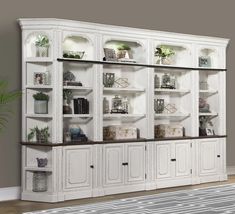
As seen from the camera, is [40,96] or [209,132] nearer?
[40,96]

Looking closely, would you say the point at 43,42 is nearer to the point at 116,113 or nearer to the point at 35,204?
the point at 116,113

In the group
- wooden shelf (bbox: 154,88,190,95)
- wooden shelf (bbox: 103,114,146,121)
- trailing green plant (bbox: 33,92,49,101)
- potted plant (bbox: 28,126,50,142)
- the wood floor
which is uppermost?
wooden shelf (bbox: 154,88,190,95)

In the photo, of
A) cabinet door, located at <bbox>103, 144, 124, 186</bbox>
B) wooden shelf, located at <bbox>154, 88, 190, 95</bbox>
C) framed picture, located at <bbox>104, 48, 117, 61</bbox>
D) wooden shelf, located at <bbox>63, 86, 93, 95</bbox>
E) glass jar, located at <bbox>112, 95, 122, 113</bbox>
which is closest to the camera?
wooden shelf, located at <bbox>63, 86, 93, 95</bbox>

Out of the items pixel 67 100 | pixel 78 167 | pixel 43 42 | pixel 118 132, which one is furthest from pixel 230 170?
pixel 43 42

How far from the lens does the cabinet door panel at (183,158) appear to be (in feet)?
27.6

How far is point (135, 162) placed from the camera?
7918mm

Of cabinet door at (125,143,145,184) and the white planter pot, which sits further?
cabinet door at (125,143,145,184)

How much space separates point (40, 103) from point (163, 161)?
7.11 ft

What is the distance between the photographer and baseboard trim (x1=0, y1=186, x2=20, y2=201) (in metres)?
7.12

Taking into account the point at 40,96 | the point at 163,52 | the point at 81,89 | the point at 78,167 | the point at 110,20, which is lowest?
the point at 78,167

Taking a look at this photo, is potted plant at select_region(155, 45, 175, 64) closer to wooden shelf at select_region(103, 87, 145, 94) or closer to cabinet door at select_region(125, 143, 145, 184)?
wooden shelf at select_region(103, 87, 145, 94)

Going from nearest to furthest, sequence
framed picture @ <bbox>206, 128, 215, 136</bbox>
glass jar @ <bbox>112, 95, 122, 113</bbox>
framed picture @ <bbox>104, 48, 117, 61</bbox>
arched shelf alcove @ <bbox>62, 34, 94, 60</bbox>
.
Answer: arched shelf alcove @ <bbox>62, 34, 94, 60</bbox> < framed picture @ <bbox>104, 48, 117, 61</bbox> < glass jar @ <bbox>112, 95, 122, 113</bbox> < framed picture @ <bbox>206, 128, 215, 136</bbox>

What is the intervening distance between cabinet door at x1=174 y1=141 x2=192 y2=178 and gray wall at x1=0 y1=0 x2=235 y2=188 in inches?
50.8

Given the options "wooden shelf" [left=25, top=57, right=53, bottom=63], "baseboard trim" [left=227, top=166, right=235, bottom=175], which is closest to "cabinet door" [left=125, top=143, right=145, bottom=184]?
"wooden shelf" [left=25, top=57, right=53, bottom=63]
